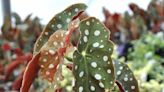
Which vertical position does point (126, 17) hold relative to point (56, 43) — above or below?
above

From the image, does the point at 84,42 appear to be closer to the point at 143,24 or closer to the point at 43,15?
the point at 143,24

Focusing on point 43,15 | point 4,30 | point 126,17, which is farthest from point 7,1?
point 43,15

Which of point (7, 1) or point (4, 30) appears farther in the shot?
point (7, 1)

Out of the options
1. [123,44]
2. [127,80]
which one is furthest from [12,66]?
[127,80]

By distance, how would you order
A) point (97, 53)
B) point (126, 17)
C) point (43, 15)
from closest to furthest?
point (97, 53) < point (126, 17) < point (43, 15)

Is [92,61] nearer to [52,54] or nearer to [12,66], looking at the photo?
[52,54]

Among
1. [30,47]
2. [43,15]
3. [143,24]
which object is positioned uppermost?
[43,15]

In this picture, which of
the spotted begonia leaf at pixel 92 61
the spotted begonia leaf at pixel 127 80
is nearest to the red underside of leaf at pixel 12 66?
the spotted begonia leaf at pixel 127 80
